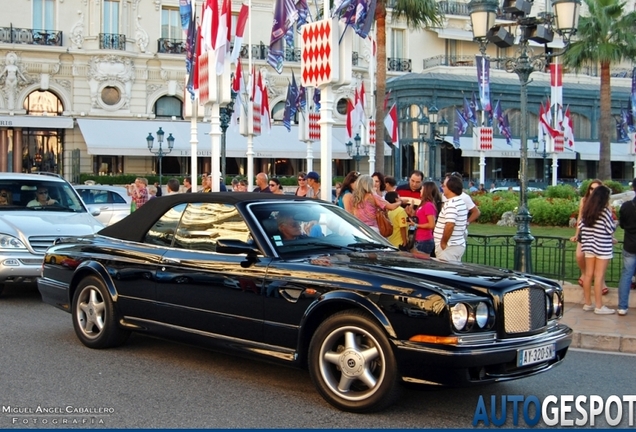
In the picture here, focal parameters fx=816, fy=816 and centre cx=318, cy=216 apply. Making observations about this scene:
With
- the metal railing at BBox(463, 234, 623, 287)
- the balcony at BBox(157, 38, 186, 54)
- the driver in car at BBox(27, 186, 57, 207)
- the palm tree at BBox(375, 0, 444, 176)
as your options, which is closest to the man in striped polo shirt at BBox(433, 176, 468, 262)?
the metal railing at BBox(463, 234, 623, 287)

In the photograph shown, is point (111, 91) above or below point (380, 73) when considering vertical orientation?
above

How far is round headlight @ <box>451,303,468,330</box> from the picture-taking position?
18.2ft

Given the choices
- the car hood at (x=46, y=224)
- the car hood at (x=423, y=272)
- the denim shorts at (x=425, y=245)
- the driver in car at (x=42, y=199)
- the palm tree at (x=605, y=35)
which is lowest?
the denim shorts at (x=425, y=245)

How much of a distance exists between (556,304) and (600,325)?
3419 millimetres

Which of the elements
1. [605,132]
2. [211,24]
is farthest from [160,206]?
[605,132]

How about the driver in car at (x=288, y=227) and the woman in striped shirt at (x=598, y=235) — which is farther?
the woman in striped shirt at (x=598, y=235)

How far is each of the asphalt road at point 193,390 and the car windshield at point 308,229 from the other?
1163 millimetres

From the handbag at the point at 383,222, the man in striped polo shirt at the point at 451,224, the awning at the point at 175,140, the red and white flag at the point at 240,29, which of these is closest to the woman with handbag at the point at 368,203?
the handbag at the point at 383,222

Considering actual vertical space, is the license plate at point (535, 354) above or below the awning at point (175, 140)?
below

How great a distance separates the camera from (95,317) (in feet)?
26.1

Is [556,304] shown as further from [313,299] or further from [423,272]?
A: [313,299]

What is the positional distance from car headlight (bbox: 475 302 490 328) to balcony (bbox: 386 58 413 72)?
43367 millimetres

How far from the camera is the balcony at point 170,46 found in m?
41.1

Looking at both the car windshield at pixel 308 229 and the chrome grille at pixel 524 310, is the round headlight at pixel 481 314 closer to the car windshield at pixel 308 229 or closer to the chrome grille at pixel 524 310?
the chrome grille at pixel 524 310
